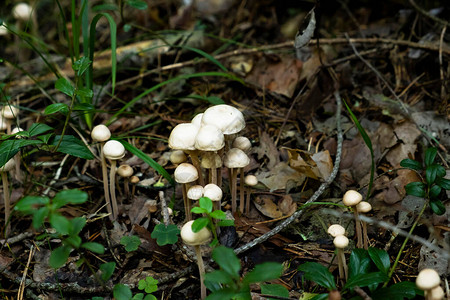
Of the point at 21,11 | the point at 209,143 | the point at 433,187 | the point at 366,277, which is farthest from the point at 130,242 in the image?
the point at 21,11

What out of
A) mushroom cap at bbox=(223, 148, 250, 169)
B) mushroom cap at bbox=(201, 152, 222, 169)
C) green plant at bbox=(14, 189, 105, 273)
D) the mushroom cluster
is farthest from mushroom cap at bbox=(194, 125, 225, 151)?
green plant at bbox=(14, 189, 105, 273)

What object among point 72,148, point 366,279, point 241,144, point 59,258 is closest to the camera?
point 59,258

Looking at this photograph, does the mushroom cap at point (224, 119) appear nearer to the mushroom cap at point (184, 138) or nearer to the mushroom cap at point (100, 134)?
the mushroom cap at point (184, 138)

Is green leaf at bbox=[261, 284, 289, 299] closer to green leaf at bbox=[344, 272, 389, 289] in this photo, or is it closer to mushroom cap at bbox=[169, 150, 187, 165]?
green leaf at bbox=[344, 272, 389, 289]

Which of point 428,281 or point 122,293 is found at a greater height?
point 428,281

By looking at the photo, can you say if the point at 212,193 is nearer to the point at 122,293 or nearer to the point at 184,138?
the point at 184,138

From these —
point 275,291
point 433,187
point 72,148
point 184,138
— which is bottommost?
point 275,291

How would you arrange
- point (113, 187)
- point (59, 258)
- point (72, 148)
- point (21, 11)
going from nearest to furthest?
point (59, 258)
point (72, 148)
point (113, 187)
point (21, 11)
